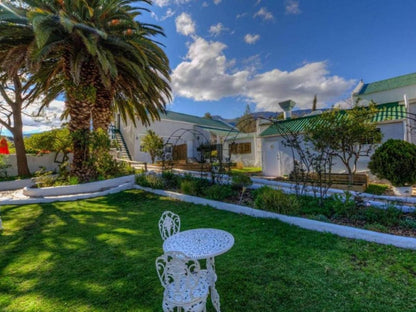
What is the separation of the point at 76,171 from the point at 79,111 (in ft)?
9.41

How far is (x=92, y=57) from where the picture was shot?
959 cm

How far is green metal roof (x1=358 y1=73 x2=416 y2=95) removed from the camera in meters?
16.3

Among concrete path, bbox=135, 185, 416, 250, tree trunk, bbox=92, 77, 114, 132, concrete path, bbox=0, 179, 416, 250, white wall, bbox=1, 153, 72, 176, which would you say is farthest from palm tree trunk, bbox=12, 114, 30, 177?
concrete path, bbox=135, 185, 416, 250

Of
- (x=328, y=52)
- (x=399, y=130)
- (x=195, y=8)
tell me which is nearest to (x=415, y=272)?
(x=399, y=130)

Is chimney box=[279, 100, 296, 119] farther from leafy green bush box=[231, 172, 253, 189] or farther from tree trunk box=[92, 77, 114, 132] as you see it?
tree trunk box=[92, 77, 114, 132]

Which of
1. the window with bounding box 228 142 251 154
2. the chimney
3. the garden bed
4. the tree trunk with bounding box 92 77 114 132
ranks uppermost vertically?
the chimney

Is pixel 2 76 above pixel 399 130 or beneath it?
above

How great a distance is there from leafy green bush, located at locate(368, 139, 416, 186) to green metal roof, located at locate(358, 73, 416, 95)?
12.2m

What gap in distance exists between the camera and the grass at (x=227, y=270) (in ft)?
8.83

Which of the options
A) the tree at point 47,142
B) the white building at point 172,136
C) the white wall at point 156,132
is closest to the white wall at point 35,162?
the tree at point 47,142

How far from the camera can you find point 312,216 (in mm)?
5293

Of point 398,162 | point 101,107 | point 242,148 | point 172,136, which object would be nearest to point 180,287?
point 398,162

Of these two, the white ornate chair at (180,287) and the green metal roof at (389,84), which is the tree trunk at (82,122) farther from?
the green metal roof at (389,84)

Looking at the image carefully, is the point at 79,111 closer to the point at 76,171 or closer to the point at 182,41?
the point at 76,171
